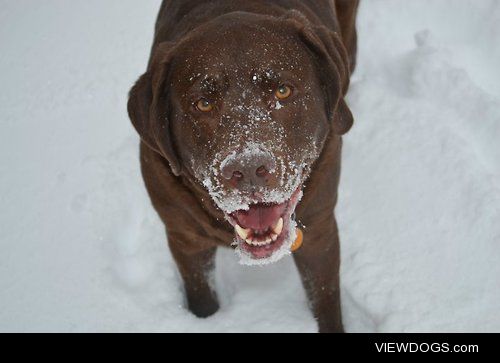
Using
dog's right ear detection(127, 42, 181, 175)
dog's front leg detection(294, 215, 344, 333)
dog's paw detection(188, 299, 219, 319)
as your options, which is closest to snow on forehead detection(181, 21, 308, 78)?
dog's right ear detection(127, 42, 181, 175)

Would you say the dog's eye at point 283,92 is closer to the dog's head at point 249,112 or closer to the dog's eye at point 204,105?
the dog's head at point 249,112

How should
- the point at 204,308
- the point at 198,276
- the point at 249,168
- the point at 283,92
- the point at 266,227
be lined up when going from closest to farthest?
the point at 249,168 < the point at 283,92 < the point at 266,227 < the point at 198,276 < the point at 204,308

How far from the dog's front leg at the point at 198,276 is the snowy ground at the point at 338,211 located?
72 millimetres

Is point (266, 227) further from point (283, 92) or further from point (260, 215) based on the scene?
point (283, 92)

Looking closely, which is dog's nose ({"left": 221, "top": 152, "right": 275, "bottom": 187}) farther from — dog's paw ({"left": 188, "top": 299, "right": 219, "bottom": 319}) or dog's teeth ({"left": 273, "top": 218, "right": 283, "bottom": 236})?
dog's paw ({"left": 188, "top": 299, "right": 219, "bottom": 319})

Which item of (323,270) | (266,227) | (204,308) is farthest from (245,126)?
(204,308)

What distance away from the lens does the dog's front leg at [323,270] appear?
317 centimetres

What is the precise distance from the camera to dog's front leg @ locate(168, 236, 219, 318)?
3.43m

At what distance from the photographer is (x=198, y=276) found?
3.57m

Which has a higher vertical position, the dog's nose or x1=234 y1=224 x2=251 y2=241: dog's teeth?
the dog's nose

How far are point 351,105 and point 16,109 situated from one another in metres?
2.23

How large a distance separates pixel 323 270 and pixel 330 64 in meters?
1.07

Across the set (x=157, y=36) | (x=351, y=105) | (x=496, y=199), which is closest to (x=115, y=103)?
(x=157, y=36)
